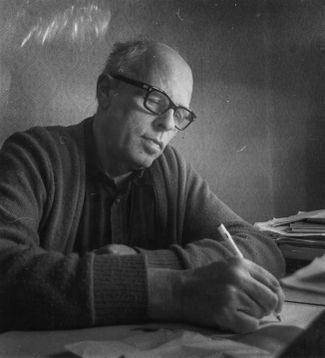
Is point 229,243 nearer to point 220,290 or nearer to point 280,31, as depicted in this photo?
point 220,290

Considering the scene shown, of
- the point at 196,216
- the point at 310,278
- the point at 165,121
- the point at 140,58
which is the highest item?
→ the point at 140,58

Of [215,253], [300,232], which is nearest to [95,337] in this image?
[215,253]

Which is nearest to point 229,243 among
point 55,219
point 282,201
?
point 55,219

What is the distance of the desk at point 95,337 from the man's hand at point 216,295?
1cm

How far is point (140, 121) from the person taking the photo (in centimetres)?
72

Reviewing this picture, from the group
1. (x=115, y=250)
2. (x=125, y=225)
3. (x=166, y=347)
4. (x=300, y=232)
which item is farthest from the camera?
(x=300, y=232)

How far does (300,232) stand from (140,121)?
1.58ft

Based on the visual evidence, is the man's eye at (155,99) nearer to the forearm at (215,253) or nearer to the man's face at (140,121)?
the man's face at (140,121)

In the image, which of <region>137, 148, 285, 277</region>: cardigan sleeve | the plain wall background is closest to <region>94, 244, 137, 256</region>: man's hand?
<region>137, 148, 285, 277</region>: cardigan sleeve

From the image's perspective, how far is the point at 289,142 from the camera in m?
1.03

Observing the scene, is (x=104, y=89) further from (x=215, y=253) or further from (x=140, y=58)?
(x=215, y=253)

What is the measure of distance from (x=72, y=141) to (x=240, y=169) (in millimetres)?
305

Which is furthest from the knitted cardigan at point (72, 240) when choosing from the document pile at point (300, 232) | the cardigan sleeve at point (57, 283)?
the document pile at point (300, 232)

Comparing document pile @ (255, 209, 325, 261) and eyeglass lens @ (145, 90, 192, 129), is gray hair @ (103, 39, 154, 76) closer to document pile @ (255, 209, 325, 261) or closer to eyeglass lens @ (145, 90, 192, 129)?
eyeglass lens @ (145, 90, 192, 129)
